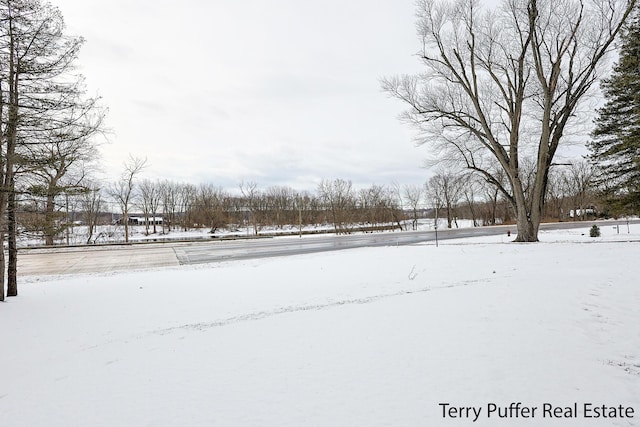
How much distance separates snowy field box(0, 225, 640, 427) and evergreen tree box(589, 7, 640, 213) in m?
10.8

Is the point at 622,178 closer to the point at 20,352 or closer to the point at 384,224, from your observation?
the point at 20,352

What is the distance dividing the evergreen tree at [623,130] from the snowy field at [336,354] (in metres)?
10.8

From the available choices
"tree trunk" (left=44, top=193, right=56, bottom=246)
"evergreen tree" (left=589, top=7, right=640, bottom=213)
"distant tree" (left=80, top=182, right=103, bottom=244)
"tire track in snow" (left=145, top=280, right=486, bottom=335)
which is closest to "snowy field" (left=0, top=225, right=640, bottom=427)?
"tire track in snow" (left=145, top=280, right=486, bottom=335)

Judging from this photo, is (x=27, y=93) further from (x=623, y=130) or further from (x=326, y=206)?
(x=326, y=206)

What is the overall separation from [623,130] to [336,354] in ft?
70.6

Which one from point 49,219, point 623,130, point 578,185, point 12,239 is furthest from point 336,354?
point 578,185

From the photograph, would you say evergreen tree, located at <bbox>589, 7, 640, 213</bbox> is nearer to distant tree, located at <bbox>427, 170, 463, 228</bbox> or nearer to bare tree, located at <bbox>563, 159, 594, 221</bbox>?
distant tree, located at <bbox>427, 170, 463, 228</bbox>

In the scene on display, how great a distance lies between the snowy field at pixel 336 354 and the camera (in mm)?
3098

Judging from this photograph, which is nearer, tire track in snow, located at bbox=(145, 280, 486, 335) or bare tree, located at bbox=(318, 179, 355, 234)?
tire track in snow, located at bbox=(145, 280, 486, 335)

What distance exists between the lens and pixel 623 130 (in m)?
16.9

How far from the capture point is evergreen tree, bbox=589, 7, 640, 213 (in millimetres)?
14609

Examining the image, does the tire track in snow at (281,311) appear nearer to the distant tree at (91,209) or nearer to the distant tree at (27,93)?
the distant tree at (27,93)

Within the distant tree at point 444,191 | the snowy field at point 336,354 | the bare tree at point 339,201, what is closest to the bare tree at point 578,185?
the distant tree at point 444,191

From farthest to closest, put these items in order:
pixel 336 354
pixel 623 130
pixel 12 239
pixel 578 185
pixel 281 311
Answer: pixel 578 185
pixel 623 130
pixel 12 239
pixel 281 311
pixel 336 354
